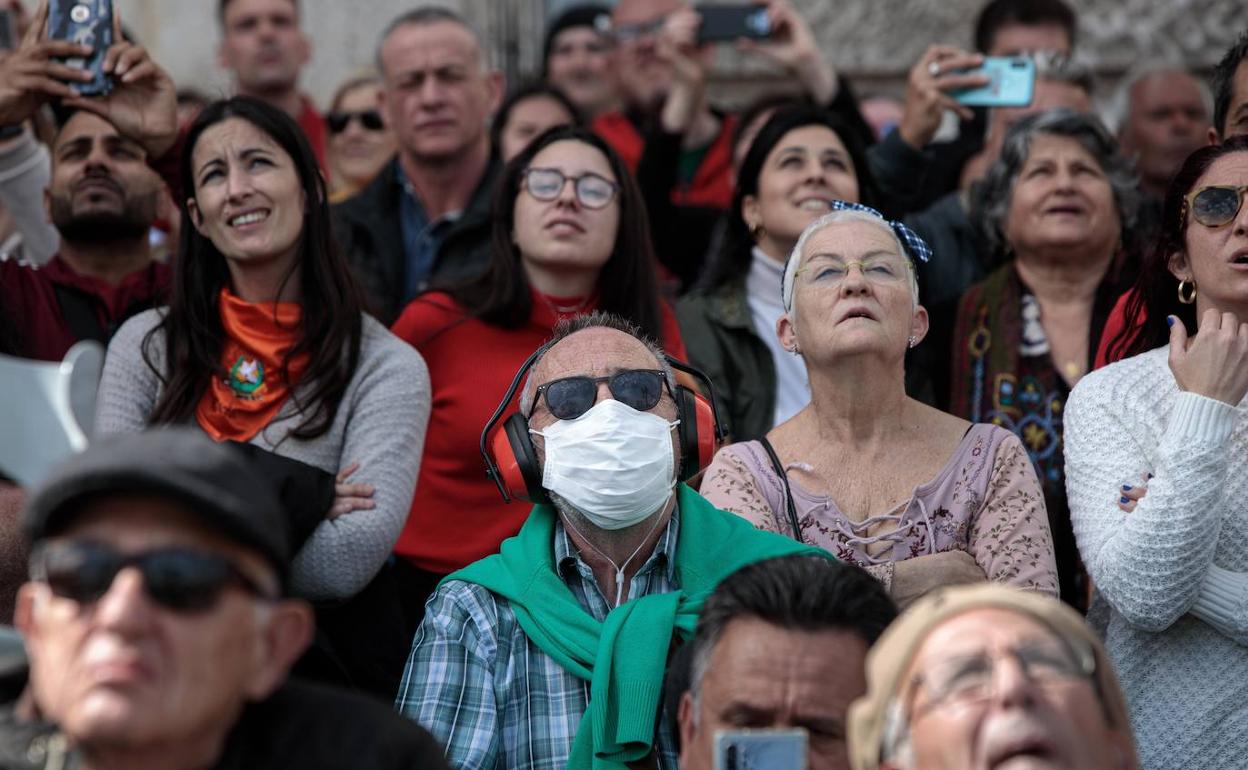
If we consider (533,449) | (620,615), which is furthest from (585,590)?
(533,449)

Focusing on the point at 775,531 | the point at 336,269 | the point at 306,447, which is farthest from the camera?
the point at 336,269

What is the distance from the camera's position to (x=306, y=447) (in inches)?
185

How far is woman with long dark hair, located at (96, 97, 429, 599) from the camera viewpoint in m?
4.54

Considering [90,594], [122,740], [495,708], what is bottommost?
[495,708]

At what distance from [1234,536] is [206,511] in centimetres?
245

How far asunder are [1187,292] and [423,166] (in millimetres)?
3109

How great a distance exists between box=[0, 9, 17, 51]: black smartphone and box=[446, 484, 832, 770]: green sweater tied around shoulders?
3016 millimetres

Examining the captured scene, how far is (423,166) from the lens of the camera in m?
6.73

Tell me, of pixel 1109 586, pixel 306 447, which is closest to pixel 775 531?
pixel 1109 586

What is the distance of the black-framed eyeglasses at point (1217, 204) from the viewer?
436 cm

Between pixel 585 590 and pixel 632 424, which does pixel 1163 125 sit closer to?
pixel 632 424

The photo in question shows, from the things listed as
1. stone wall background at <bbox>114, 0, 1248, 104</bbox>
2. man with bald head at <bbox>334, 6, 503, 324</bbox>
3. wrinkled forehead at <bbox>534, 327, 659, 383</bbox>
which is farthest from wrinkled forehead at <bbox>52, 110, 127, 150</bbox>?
stone wall background at <bbox>114, 0, 1248, 104</bbox>

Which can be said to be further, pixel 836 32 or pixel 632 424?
pixel 836 32

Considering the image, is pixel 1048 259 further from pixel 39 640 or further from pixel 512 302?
pixel 39 640
